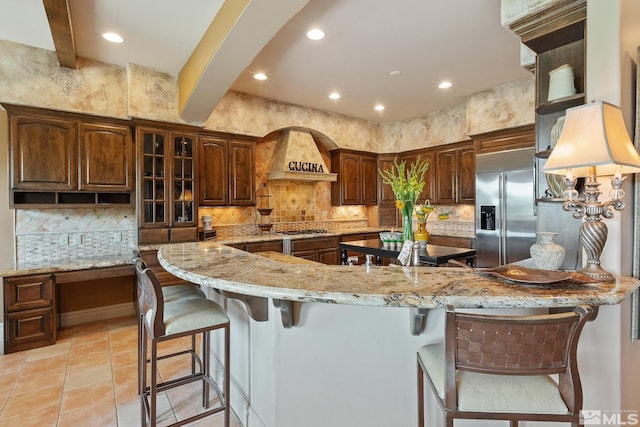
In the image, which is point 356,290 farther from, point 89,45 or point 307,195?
point 307,195

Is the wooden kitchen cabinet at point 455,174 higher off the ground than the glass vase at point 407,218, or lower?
higher

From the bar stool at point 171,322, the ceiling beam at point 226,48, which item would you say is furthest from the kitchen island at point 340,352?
the ceiling beam at point 226,48

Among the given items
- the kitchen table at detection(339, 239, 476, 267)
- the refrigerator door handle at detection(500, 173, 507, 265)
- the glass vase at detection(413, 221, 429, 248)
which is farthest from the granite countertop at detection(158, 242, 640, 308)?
the refrigerator door handle at detection(500, 173, 507, 265)

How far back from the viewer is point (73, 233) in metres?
3.65

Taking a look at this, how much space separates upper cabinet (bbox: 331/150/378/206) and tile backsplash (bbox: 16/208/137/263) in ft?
11.0

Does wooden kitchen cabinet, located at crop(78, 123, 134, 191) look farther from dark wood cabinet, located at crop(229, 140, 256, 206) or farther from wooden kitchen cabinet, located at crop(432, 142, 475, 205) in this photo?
wooden kitchen cabinet, located at crop(432, 142, 475, 205)

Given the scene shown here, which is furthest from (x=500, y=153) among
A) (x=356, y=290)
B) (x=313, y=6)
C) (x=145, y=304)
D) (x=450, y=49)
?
(x=145, y=304)

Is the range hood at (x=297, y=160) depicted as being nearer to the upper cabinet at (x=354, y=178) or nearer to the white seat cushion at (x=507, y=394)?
the upper cabinet at (x=354, y=178)

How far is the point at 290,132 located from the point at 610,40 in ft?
13.5

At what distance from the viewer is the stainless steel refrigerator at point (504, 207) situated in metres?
4.03

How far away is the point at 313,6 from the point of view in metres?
2.56

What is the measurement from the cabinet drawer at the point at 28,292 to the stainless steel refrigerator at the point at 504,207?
5.20m

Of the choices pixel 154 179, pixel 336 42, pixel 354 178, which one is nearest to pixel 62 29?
pixel 154 179

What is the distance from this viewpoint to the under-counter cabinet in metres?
3.66
